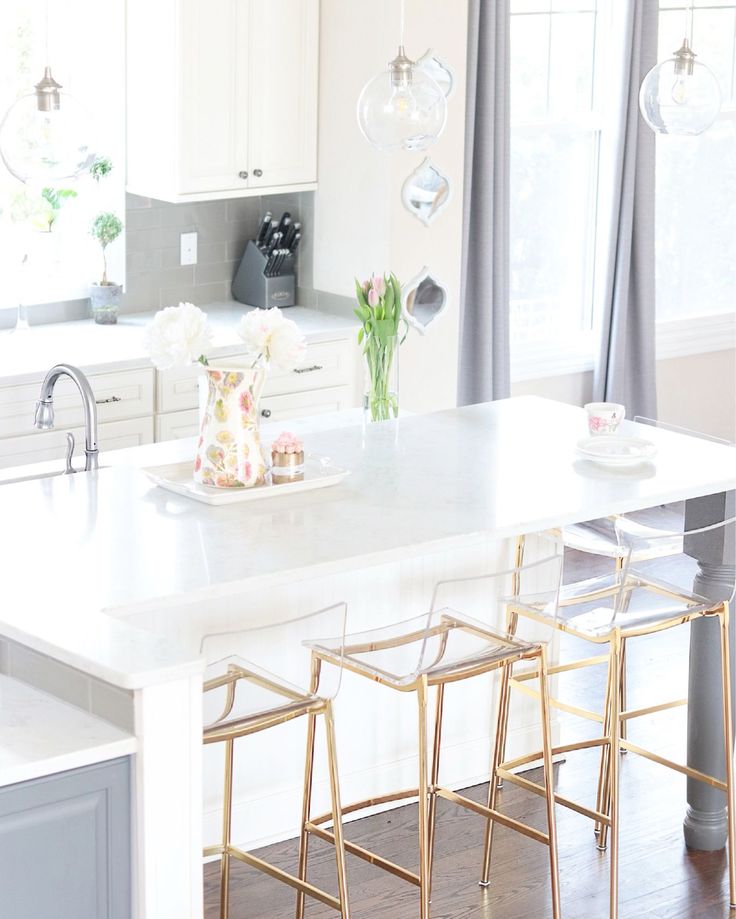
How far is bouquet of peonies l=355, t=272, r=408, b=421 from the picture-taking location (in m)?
4.31

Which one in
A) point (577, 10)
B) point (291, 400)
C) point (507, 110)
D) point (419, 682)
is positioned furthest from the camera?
point (577, 10)

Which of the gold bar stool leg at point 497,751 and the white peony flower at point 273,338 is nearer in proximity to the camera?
the white peony flower at point 273,338

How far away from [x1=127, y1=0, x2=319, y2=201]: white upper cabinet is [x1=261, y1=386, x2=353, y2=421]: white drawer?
0.78 meters

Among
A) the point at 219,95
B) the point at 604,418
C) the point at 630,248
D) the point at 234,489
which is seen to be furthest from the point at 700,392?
the point at 234,489

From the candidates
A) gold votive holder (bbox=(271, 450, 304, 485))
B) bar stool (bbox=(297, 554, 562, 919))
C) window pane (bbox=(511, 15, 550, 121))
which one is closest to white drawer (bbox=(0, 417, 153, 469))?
gold votive holder (bbox=(271, 450, 304, 485))

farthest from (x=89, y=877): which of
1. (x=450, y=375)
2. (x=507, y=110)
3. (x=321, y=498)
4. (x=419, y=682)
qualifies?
(x=507, y=110)

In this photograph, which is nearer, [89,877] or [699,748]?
[89,877]

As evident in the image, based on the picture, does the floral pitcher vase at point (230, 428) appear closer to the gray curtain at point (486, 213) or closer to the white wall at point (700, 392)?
the gray curtain at point (486, 213)

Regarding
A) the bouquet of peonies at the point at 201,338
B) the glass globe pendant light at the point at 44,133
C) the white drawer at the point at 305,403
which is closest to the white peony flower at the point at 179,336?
the bouquet of peonies at the point at 201,338

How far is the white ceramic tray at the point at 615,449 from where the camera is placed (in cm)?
374

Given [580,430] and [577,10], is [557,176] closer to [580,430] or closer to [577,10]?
[577,10]

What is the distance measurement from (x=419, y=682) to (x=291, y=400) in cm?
251

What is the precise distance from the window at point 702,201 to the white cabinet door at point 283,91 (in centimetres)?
211

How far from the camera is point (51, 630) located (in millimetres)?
2641
